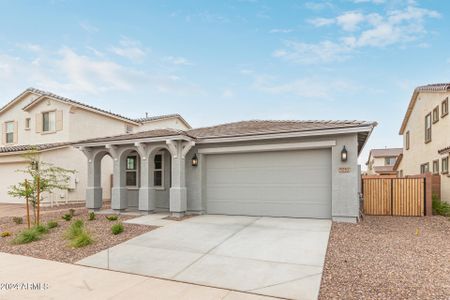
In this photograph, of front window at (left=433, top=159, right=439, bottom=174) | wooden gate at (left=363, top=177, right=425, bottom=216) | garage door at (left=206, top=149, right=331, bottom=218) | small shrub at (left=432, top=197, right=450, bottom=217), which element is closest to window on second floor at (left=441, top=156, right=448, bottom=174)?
front window at (left=433, top=159, right=439, bottom=174)

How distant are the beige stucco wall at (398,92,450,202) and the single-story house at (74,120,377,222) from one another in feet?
21.4

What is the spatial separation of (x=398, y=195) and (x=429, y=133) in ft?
24.0

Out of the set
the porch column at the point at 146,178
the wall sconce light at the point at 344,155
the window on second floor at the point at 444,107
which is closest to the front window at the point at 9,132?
the porch column at the point at 146,178

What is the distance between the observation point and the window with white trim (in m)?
12.6

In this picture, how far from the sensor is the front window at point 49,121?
1719 cm

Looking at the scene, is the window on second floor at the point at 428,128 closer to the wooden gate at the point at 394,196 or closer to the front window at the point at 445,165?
the front window at the point at 445,165

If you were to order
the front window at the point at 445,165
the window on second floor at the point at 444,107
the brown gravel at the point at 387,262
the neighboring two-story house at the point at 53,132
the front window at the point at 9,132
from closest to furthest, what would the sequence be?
the brown gravel at the point at 387,262 → the front window at the point at 445,165 → the window on second floor at the point at 444,107 → the neighboring two-story house at the point at 53,132 → the front window at the point at 9,132

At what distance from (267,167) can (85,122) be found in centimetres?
1319

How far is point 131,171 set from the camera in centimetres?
1266

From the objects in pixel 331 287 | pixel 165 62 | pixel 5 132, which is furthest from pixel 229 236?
pixel 5 132

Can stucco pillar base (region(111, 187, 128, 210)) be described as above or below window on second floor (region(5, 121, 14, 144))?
below

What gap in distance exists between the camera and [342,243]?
6.34 m

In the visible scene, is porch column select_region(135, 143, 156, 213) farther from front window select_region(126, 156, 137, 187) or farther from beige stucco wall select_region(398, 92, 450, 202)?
beige stucco wall select_region(398, 92, 450, 202)

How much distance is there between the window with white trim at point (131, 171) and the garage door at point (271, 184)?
3.87 metres
